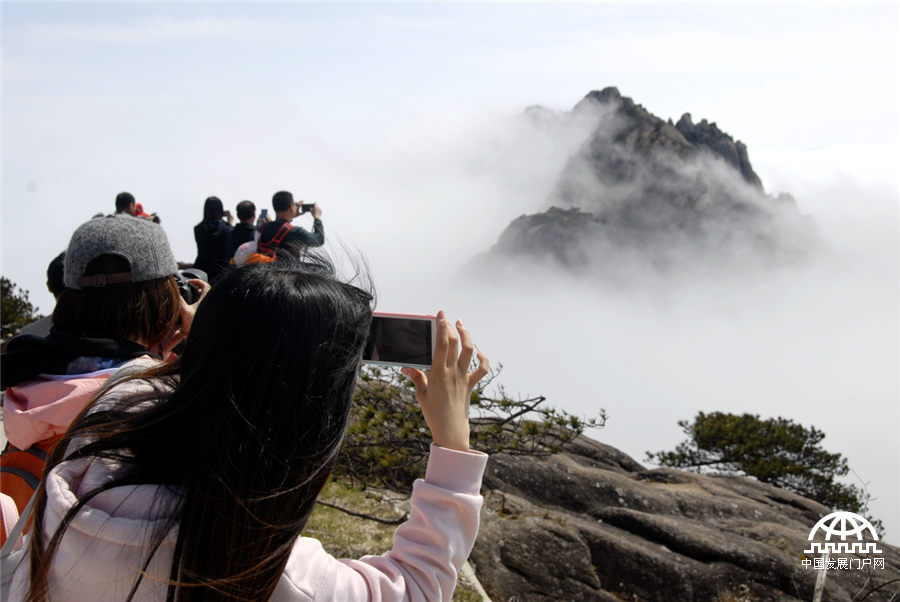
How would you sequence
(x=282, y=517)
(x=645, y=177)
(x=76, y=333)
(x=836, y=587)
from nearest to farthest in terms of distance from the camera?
1. (x=282, y=517)
2. (x=76, y=333)
3. (x=836, y=587)
4. (x=645, y=177)

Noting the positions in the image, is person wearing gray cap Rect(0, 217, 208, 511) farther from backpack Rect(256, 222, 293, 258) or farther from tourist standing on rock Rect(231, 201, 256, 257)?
tourist standing on rock Rect(231, 201, 256, 257)

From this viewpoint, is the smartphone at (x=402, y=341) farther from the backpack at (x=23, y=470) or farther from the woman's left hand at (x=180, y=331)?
the backpack at (x=23, y=470)

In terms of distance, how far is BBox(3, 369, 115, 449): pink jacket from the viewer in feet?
6.65

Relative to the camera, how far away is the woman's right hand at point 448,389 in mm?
1565

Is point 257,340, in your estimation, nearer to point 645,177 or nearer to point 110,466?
point 110,466

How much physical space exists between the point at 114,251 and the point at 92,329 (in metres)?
0.24

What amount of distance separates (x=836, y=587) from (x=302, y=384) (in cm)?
629

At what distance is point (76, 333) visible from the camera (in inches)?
86.1

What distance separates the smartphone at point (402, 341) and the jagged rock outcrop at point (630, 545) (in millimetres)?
3914

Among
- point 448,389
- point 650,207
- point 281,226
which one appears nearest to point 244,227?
point 281,226

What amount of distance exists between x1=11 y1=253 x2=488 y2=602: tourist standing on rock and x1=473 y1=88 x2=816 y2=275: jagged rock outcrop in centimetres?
8523

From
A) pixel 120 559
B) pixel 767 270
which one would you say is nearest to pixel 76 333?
pixel 120 559

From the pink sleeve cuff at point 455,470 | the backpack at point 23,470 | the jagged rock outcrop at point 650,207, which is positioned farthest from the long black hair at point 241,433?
the jagged rock outcrop at point 650,207

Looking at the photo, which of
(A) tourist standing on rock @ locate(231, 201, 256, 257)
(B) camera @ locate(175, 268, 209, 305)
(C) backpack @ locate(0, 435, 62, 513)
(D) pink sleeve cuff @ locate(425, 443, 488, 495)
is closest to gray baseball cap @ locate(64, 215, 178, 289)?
(B) camera @ locate(175, 268, 209, 305)
